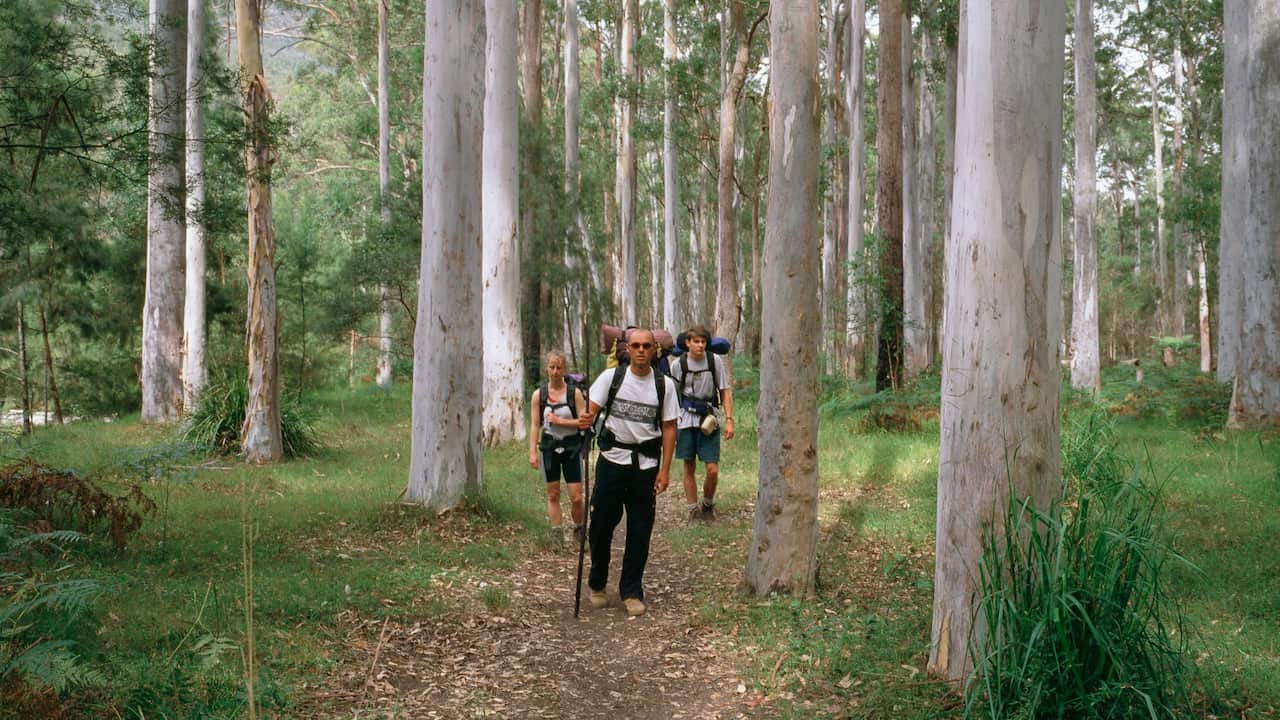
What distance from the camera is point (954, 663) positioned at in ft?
15.4

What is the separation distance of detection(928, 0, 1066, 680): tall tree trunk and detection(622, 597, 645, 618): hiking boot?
2.77 m

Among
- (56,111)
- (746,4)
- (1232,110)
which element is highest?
(746,4)

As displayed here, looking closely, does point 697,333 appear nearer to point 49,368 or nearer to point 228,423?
point 228,423

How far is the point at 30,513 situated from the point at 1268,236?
1399cm

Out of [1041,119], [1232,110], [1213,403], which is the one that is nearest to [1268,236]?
[1213,403]

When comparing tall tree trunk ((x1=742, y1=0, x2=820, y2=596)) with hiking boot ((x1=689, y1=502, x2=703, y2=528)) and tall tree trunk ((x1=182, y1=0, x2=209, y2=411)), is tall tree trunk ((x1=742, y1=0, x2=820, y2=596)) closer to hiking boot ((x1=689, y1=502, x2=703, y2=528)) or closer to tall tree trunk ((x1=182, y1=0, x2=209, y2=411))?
hiking boot ((x1=689, y1=502, x2=703, y2=528))

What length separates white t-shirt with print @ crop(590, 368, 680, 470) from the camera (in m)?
6.81

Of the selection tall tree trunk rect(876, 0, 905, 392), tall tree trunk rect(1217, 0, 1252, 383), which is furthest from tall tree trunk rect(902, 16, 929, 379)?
tall tree trunk rect(1217, 0, 1252, 383)

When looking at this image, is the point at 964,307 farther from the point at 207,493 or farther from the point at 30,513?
the point at 207,493

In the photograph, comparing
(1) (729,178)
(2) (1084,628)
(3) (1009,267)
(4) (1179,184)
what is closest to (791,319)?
(3) (1009,267)

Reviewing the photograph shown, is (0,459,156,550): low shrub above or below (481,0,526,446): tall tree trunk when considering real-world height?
below

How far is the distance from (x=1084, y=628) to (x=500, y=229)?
1183 centimetres

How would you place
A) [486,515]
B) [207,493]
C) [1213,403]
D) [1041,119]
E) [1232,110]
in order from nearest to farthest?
[1041,119] → [486,515] → [207,493] → [1213,403] → [1232,110]

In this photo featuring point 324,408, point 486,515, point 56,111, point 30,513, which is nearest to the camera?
point 30,513
